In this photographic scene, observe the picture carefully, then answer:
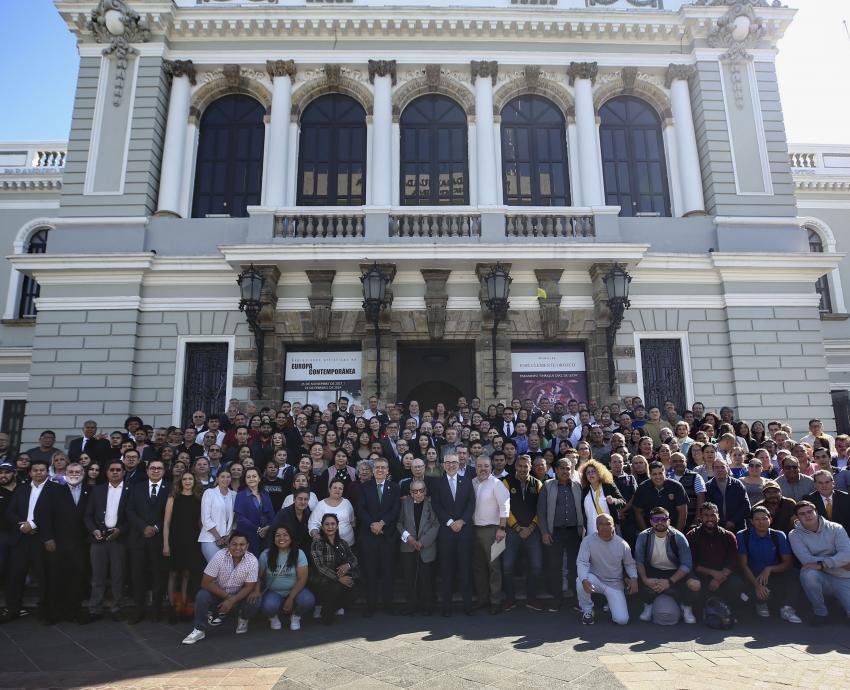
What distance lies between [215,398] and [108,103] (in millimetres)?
8161

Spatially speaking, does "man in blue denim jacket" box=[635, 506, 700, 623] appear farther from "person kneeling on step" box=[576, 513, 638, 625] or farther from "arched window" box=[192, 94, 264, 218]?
"arched window" box=[192, 94, 264, 218]

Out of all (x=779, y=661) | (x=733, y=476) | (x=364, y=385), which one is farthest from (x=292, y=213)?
(x=779, y=661)

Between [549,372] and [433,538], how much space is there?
24.9 feet

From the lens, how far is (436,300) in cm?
1461

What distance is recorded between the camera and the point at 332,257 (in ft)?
46.2

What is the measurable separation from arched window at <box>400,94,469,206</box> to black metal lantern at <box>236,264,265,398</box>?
460 centimetres

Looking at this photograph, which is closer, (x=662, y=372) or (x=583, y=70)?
(x=662, y=372)

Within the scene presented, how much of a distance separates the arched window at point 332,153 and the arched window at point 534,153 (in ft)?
12.7

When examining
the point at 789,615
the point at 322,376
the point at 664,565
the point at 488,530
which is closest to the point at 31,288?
the point at 322,376

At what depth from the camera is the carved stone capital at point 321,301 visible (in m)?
14.5

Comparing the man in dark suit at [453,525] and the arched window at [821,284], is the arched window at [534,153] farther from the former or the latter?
the arched window at [821,284]

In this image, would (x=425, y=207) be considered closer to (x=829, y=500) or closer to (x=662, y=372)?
(x=662, y=372)

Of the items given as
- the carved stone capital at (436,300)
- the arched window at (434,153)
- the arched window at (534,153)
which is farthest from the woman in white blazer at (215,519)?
the arched window at (534,153)

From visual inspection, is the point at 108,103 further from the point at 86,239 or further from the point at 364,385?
the point at 364,385
